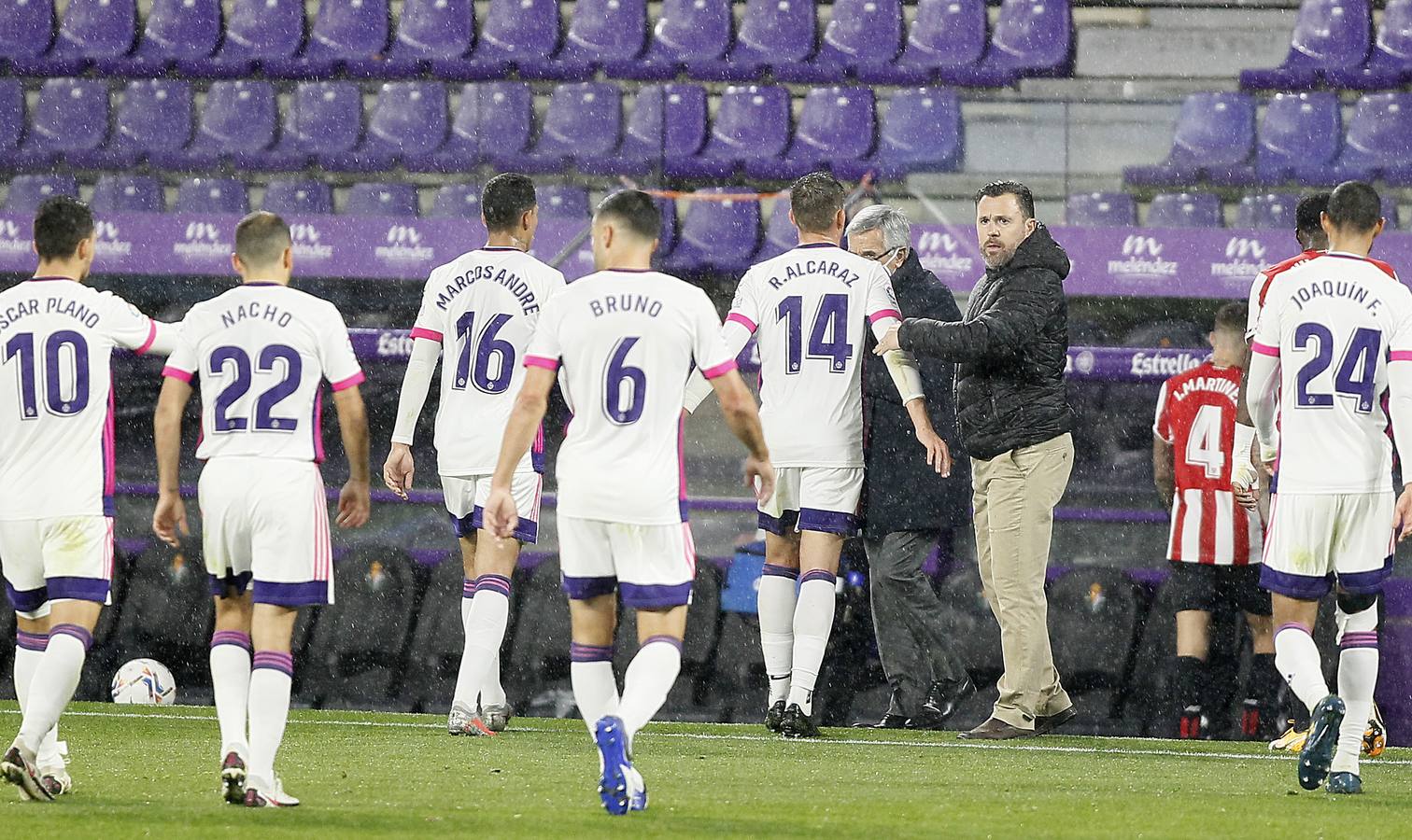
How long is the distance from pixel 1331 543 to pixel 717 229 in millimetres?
6285

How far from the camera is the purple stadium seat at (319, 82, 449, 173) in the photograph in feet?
41.4

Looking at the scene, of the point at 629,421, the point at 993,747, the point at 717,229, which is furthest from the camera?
the point at 717,229

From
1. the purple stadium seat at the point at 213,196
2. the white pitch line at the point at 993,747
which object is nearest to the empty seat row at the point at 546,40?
the purple stadium seat at the point at 213,196

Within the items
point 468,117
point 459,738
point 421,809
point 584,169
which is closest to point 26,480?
point 421,809

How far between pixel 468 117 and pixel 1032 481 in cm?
661

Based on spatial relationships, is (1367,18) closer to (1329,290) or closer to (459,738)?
(1329,290)

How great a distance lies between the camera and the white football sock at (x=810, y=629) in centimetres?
691

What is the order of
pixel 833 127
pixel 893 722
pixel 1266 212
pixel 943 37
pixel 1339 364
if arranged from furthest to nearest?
Answer: pixel 943 37, pixel 833 127, pixel 1266 212, pixel 893 722, pixel 1339 364

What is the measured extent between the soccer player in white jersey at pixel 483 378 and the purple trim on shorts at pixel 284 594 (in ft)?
6.41

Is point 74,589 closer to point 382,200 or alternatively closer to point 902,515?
point 902,515

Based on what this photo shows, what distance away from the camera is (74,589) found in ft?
17.0

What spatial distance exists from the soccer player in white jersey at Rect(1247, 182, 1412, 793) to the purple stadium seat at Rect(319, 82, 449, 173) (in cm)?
802

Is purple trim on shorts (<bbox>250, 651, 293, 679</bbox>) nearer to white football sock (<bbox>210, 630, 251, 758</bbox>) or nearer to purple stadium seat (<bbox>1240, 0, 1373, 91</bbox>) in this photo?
white football sock (<bbox>210, 630, 251, 758</bbox>)

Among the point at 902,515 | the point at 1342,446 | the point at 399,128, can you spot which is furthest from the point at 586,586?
the point at 399,128
